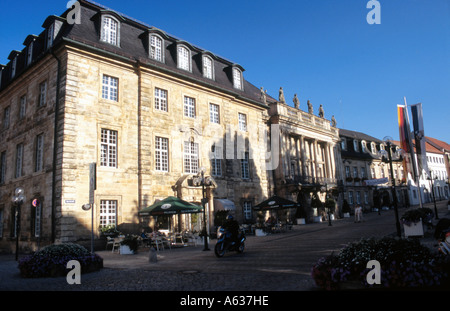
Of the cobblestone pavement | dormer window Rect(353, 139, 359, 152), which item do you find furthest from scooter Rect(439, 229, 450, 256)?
dormer window Rect(353, 139, 359, 152)

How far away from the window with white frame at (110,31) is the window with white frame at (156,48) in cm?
253

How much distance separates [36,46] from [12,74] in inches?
159

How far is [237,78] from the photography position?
99.0ft

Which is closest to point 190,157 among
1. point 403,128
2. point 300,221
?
point 403,128

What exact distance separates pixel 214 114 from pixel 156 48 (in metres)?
6.54

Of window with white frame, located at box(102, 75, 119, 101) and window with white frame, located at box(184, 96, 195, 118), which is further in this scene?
window with white frame, located at box(184, 96, 195, 118)

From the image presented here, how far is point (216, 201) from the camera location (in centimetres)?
2447

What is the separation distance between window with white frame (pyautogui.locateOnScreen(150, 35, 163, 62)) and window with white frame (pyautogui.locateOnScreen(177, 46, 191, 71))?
1.42 metres

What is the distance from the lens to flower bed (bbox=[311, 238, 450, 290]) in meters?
5.58

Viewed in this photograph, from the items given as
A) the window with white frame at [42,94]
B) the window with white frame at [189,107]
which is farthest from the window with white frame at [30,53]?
the window with white frame at [189,107]

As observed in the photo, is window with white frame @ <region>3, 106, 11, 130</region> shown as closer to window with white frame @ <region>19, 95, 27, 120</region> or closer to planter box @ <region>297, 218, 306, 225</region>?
window with white frame @ <region>19, 95, 27, 120</region>

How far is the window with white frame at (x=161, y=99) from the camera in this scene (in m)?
22.6

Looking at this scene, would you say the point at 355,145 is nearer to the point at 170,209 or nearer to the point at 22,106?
the point at 170,209

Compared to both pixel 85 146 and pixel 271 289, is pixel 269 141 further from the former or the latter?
pixel 271 289
